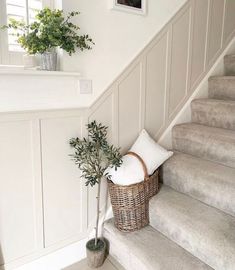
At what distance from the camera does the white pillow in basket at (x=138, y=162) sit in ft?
5.51

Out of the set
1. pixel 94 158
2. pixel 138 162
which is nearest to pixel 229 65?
pixel 138 162

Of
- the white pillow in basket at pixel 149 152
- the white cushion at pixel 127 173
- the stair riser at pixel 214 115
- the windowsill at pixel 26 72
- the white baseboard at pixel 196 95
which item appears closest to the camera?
the windowsill at pixel 26 72

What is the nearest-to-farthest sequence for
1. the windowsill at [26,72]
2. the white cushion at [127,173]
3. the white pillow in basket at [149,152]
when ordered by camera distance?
the windowsill at [26,72]
the white cushion at [127,173]
the white pillow in basket at [149,152]

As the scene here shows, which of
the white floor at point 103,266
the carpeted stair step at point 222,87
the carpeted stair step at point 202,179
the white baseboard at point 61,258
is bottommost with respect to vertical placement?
the white floor at point 103,266

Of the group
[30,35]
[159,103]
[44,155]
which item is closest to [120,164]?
[44,155]

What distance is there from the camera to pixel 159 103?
2.12 metres

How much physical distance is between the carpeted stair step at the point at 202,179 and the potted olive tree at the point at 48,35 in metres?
1.17

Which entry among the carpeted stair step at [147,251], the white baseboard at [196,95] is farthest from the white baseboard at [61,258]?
the white baseboard at [196,95]

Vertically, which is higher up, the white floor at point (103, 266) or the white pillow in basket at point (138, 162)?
the white pillow in basket at point (138, 162)

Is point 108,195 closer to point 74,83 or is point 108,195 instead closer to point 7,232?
point 7,232

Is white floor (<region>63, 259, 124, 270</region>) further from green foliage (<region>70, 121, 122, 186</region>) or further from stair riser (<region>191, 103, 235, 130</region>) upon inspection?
stair riser (<region>191, 103, 235, 130</region>)

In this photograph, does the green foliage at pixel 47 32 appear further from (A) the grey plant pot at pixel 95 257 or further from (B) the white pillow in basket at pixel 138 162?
(A) the grey plant pot at pixel 95 257

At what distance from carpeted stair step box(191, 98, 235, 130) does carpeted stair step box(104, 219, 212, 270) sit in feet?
3.67

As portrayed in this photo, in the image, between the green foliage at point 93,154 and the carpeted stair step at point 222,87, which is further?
the carpeted stair step at point 222,87
